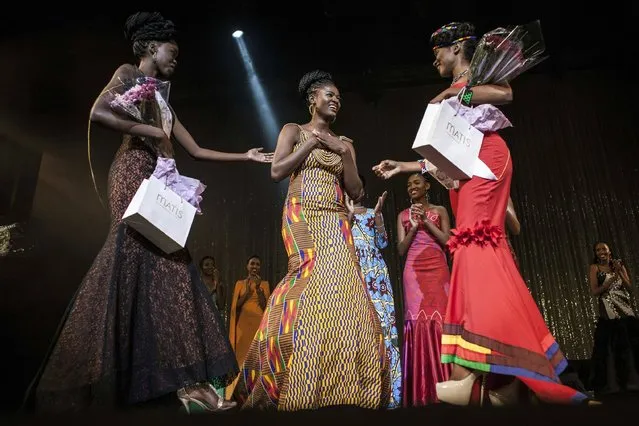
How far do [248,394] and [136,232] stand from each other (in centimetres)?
87

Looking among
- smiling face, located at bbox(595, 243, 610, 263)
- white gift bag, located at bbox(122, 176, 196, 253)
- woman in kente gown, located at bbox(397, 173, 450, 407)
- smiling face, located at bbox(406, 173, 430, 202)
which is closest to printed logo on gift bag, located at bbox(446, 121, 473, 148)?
white gift bag, located at bbox(122, 176, 196, 253)

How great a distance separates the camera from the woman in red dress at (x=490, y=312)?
2.00 m

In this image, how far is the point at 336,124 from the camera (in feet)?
30.9

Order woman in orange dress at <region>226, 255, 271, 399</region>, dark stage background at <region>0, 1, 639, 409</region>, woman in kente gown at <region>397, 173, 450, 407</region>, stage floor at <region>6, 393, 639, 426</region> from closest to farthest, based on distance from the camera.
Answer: stage floor at <region>6, 393, 639, 426</region>, woman in kente gown at <region>397, 173, 450, 407</region>, dark stage background at <region>0, 1, 639, 409</region>, woman in orange dress at <region>226, 255, 271, 399</region>

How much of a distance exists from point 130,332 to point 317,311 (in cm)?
75

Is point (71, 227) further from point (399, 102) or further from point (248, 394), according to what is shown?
point (399, 102)

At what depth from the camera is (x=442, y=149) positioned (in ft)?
6.99

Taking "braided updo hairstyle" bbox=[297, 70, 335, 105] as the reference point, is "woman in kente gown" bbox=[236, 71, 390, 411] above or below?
below

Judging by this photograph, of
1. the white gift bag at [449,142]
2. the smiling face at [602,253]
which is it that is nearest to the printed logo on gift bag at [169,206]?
the white gift bag at [449,142]

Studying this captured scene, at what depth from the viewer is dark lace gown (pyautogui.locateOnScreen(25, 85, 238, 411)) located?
201 centimetres

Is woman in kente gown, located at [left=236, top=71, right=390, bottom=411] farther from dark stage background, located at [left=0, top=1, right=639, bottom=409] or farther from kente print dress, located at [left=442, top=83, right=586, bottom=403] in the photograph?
dark stage background, located at [left=0, top=1, right=639, bottom=409]

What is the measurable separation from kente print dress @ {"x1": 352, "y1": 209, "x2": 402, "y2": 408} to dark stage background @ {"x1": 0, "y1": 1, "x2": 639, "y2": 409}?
3.04m

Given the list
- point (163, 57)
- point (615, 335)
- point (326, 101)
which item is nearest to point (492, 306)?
point (326, 101)

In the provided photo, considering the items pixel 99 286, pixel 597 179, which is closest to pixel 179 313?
pixel 99 286
